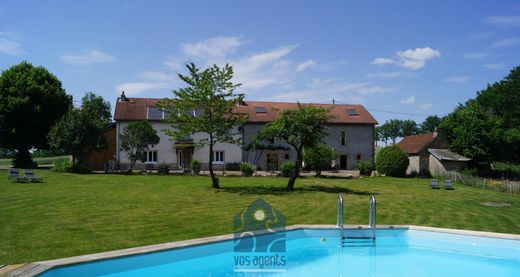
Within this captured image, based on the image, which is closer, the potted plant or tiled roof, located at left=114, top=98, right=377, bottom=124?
the potted plant

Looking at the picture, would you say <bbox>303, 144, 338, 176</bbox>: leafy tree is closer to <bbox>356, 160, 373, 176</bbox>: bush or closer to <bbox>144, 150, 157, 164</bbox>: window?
<bbox>356, 160, 373, 176</bbox>: bush

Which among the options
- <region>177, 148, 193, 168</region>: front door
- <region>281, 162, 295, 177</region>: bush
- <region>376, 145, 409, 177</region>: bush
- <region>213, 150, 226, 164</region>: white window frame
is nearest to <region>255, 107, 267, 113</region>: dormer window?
<region>213, 150, 226, 164</region>: white window frame

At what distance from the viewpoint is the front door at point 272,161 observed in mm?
38781

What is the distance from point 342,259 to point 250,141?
28.2 metres

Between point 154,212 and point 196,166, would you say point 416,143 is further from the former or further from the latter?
point 154,212

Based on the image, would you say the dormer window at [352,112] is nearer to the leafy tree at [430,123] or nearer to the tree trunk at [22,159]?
the tree trunk at [22,159]

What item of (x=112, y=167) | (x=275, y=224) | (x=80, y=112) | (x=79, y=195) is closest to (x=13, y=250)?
(x=275, y=224)

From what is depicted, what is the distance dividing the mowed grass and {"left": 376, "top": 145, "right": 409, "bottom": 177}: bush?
48.6ft

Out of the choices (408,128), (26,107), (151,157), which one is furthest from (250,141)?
(408,128)

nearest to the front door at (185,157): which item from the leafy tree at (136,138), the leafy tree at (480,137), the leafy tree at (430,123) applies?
the leafy tree at (136,138)

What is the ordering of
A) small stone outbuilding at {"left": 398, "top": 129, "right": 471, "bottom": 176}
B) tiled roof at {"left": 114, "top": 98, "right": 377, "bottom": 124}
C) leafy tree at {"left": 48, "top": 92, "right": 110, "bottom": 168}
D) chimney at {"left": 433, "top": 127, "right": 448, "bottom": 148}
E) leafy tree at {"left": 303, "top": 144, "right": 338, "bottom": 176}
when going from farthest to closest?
chimney at {"left": 433, "top": 127, "right": 448, "bottom": 148}, small stone outbuilding at {"left": 398, "top": 129, "right": 471, "bottom": 176}, tiled roof at {"left": 114, "top": 98, "right": 377, "bottom": 124}, leafy tree at {"left": 303, "top": 144, "right": 338, "bottom": 176}, leafy tree at {"left": 48, "top": 92, "right": 110, "bottom": 168}

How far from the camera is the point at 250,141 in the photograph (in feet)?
126

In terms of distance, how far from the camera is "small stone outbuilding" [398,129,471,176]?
37.2m

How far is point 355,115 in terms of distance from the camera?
139 feet
